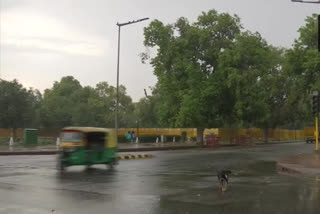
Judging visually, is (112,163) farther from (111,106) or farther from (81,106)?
(111,106)

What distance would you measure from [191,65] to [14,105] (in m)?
31.1

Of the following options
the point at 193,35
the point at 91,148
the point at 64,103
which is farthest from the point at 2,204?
the point at 64,103

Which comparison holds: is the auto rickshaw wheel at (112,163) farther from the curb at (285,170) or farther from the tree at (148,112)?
the tree at (148,112)

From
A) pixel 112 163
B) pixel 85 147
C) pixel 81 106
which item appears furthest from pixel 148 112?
pixel 85 147

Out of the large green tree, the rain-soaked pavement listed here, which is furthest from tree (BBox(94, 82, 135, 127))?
the rain-soaked pavement

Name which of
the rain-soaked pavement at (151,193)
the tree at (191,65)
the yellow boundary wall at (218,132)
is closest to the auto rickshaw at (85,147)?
the rain-soaked pavement at (151,193)

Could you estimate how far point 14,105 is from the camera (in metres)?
71.5

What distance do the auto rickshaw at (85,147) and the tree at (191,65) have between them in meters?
29.2

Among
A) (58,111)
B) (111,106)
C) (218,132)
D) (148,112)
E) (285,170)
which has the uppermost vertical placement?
(111,106)

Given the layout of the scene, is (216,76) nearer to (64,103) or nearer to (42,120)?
(42,120)

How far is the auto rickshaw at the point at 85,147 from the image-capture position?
2128 centimetres

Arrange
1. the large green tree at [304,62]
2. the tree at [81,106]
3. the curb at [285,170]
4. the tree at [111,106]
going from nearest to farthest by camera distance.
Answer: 1. the curb at [285,170]
2. the large green tree at [304,62]
3. the tree at [81,106]
4. the tree at [111,106]

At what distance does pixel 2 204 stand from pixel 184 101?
41001 millimetres

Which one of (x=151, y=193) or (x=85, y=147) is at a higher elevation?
(x=85, y=147)
